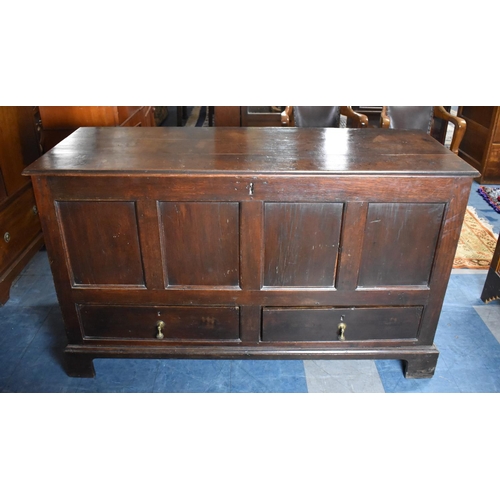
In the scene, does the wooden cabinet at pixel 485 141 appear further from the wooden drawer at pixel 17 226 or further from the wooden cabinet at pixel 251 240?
the wooden drawer at pixel 17 226

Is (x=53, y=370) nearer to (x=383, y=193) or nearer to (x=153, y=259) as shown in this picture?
(x=153, y=259)

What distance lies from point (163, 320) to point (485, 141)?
330 centimetres

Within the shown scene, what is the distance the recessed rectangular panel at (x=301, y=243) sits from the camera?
1570mm

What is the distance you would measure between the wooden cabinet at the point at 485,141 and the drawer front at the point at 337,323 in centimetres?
261

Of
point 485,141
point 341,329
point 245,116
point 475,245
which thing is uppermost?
point 245,116

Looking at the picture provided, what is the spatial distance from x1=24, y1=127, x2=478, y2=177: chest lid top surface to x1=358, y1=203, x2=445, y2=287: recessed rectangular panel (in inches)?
5.7

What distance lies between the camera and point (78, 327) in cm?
183

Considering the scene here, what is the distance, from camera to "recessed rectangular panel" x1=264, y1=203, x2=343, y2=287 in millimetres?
1570

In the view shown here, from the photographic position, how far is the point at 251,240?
162 centimetres

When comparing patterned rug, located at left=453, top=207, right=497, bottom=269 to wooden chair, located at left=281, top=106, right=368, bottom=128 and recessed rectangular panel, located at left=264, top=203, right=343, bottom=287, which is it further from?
recessed rectangular panel, located at left=264, top=203, right=343, bottom=287

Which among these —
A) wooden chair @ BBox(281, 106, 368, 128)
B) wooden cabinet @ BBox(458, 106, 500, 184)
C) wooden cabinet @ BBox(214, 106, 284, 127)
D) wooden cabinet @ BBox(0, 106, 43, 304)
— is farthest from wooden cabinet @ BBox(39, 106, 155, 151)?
wooden cabinet @ BBox(458, 106, 500, 184)

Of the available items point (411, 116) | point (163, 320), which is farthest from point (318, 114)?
point (163, 320)

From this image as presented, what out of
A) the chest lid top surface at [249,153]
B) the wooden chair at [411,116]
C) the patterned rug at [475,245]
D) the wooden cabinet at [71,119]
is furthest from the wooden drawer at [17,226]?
the patterned rug at [475,245]

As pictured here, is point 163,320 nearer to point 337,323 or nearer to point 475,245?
point 337,323
